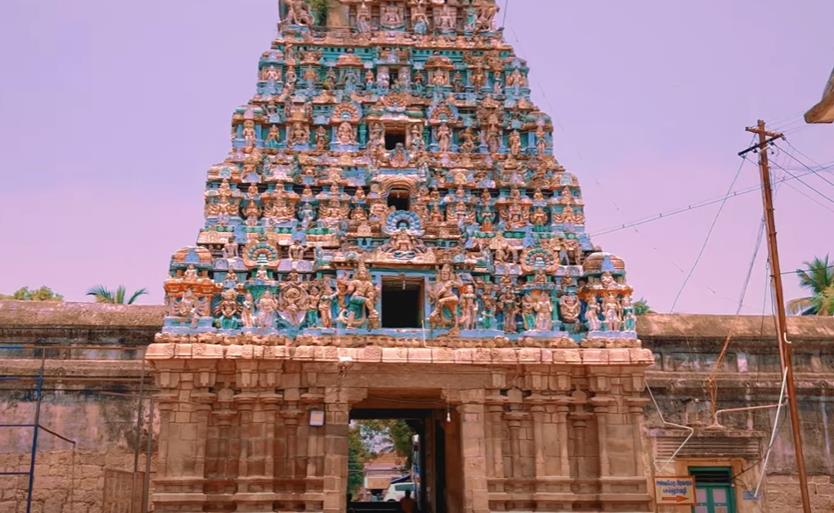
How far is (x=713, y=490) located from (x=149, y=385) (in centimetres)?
1249

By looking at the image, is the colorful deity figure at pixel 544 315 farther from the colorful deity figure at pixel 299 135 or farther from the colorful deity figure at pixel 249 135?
the colorful deity figure at pixel 249 135

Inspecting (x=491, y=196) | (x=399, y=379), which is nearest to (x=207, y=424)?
(x=399, y=379)

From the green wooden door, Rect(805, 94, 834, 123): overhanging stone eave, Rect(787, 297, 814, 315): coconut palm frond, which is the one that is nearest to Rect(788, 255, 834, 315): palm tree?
Rect(787, 297, 814, 315): coconut palm frond

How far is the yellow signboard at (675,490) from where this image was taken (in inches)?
735

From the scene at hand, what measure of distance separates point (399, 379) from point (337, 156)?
16.9ft

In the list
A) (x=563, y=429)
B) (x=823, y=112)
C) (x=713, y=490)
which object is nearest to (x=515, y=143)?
(x=563, y=429)

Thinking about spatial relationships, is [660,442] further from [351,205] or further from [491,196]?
[351,205]

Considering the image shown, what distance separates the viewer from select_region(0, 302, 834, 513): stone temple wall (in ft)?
61.7

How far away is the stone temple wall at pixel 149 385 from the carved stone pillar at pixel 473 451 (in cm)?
515

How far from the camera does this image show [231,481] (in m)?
15.9

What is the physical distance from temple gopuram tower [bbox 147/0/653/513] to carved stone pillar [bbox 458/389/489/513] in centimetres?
4

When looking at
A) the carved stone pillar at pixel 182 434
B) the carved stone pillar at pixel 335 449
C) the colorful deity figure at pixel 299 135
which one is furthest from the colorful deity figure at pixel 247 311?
the colorful deity figure at pixel 299 135

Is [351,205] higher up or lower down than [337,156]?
lower down

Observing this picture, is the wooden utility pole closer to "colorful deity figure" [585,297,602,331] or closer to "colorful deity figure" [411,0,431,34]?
"colorful deity figure" [585,297,602,331]
